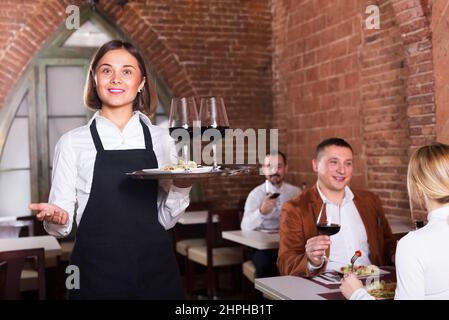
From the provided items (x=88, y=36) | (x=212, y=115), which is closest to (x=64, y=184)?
(x=212, y=115)

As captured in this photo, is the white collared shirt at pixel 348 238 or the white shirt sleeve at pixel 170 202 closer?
the white shirt sleeve at pixel 170 202

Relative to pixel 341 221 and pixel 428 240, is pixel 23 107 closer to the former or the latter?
pixel 341 221

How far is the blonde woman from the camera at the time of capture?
1840 mm

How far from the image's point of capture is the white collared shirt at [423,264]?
184 cm

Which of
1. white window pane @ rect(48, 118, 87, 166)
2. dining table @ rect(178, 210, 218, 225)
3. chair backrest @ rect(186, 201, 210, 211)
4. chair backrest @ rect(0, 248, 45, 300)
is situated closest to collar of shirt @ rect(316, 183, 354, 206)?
chair backrest @ rect(0, 248, 45, 300)

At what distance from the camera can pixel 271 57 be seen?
7.10 m

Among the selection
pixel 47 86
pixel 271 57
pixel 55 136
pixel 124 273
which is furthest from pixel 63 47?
pixel 124 273

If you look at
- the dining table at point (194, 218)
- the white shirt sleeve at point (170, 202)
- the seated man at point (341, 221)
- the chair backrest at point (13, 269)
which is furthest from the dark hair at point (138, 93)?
the dining table at point (194, 218)

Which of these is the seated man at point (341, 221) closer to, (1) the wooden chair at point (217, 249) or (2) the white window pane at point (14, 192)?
(1) the wooden chair at point (217, 249)

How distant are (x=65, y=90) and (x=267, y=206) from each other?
125 inches

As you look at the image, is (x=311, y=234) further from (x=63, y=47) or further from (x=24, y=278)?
(x=63, y=47)

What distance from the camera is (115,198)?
6.08 ft

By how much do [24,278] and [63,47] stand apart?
2969 millimetres

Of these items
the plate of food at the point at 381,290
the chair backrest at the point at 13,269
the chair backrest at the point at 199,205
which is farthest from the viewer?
the chair backrest at the point at 199,205
